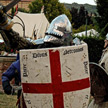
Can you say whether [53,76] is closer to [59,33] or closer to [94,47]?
[59,33]

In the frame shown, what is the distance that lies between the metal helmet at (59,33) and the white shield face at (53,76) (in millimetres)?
639

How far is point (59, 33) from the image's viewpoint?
535 cm

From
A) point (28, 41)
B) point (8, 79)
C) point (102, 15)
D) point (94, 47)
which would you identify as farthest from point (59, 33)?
point (102, 15)

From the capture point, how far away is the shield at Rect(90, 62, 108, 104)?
6.36m

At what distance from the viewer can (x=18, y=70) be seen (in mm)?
5160

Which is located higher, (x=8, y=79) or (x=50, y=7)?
(x=8, y=79)

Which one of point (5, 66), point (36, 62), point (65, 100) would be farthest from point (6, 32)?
point (5, 66)

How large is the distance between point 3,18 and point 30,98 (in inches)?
35.1

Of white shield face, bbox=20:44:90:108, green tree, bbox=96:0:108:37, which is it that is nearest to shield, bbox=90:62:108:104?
white shield face, bbox=20:44:90:108

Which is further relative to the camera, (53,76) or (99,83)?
(99,83)

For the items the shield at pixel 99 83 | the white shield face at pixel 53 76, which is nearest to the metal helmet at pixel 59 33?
the white shield face at pixel 53 76

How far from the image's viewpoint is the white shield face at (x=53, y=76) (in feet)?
14.9

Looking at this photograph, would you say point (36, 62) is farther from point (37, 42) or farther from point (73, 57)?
point (37, 42)

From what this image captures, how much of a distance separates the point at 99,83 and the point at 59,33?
4.88ft
